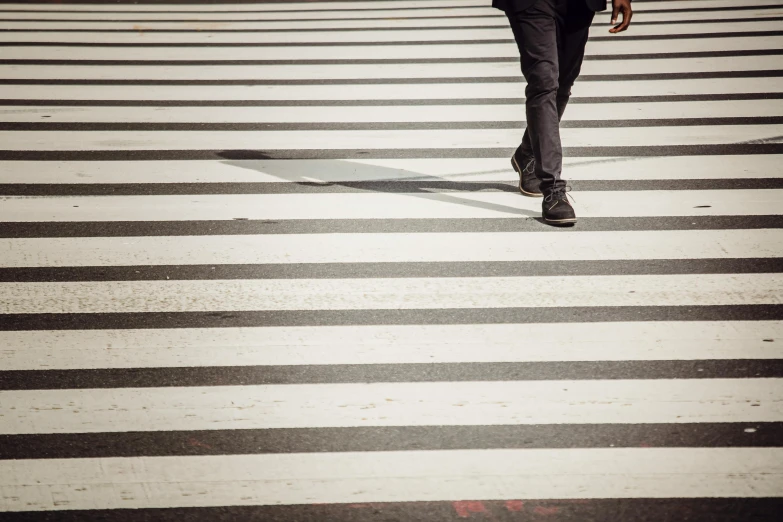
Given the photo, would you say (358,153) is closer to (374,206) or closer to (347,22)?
(374,206)

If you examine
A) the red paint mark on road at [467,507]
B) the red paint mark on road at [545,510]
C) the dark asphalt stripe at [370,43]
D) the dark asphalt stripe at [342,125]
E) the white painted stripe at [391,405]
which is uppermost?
the dark asphalt stripe at [370,43]

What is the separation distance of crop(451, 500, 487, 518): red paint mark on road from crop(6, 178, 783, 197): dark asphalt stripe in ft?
9.76

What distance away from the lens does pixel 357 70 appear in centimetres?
816

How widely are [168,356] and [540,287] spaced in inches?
72.1

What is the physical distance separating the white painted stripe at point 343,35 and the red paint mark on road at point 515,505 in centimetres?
→ 686

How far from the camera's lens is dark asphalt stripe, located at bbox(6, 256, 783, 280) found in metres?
4.56

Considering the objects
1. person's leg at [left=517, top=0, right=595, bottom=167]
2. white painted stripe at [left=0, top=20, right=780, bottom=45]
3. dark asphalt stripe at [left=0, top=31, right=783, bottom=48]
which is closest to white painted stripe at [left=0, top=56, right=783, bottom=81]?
dark asphalt stripe at [left=0, top=31, right=783, bottom=48]

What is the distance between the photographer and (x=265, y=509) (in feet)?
9.64

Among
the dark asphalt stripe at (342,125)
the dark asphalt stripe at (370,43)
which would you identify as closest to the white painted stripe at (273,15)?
the dark asphalt stripe at (370,43)

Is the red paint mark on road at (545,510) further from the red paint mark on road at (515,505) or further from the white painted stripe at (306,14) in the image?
the white painted stripe at (306,14)

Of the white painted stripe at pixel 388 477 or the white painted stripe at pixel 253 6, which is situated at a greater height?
the white painted stripe at pixel 253 6

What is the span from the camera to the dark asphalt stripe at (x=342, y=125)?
22.0 ft

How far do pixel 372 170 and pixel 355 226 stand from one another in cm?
94

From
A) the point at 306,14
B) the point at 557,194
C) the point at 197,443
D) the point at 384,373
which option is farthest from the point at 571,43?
the point at 306,14
